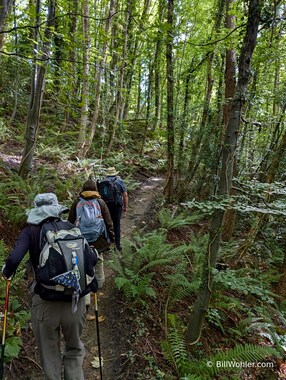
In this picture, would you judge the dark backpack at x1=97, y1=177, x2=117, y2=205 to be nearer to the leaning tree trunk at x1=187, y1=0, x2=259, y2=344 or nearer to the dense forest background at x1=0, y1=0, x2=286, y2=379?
the dense forest background at x1=0, y1=0, x2=286, y2=379

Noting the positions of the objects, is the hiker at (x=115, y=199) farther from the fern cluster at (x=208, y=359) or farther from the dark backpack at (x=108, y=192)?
the fern cluster at (x=208, y=359)

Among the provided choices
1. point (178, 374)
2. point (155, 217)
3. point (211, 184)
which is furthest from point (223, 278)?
point (211, 184)

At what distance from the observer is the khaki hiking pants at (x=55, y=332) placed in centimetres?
280

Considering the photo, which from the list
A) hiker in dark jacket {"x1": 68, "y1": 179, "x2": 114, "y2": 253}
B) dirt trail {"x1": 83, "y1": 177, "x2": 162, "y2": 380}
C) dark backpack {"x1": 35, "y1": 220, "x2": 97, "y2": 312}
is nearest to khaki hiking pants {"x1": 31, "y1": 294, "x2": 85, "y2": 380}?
dark backpack {"x1": 35, "y1": 220, "x2": 97, "y2": 312}

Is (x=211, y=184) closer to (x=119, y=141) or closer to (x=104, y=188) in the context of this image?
(x=104, y=188)

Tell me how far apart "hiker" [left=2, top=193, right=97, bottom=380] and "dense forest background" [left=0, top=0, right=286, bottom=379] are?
63 cm

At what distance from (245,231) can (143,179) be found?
19.4 feet

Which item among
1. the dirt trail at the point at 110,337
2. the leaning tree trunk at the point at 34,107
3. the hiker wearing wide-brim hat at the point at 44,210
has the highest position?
the leaning tree trunk at the point at 34,107

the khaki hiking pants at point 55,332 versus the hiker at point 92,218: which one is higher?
the hiker at point 92,218

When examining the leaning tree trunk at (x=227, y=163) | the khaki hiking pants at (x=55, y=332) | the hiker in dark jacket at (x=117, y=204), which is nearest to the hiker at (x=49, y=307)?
the khaki hiking pants at (x=55, y=332)

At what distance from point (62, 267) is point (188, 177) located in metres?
9.19

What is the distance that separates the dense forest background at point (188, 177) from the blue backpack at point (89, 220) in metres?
1.15

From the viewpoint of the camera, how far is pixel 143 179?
14.9 meters

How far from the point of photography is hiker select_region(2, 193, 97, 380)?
2.79 m
